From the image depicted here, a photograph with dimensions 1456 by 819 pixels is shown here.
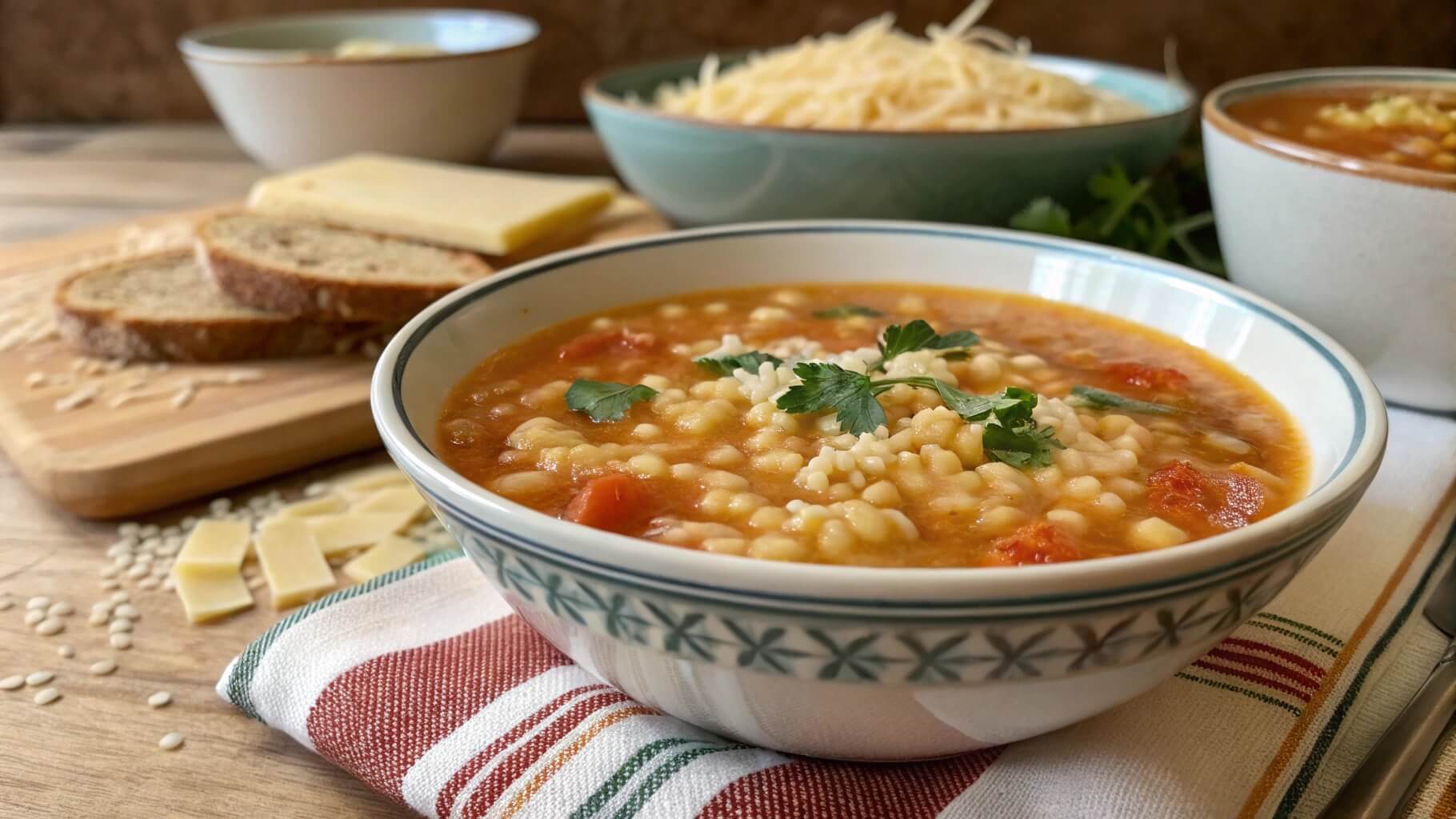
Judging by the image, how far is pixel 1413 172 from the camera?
2227 millimetres

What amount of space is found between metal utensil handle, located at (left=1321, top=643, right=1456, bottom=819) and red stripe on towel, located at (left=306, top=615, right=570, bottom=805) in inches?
42.7

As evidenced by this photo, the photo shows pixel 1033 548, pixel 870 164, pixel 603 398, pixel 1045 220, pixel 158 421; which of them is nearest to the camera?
pixel 1033 548

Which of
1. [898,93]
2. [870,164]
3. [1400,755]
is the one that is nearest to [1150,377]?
[1400,755]

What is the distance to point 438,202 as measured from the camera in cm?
361

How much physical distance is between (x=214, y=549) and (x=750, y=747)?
46.2 inches

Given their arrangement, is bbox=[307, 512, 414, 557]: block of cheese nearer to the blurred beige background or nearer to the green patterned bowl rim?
the green patterned bowl rim

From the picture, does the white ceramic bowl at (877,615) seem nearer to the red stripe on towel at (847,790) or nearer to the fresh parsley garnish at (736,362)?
the red stripe on towel at (847,790)

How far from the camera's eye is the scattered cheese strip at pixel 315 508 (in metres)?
2.47

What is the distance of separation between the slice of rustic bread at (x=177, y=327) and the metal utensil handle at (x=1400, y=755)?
245 cm

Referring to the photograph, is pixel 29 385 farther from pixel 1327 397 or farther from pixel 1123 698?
pixel 1327 397

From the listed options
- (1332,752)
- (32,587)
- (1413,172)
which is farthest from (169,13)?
(1332,752)

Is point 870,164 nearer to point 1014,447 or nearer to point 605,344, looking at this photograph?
point 605,344

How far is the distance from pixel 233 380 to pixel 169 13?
3.74m

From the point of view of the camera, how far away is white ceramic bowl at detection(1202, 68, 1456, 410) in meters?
2.27
